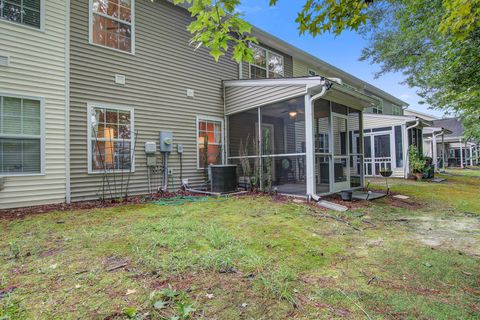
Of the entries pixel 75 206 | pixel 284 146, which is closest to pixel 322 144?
pixel 284 146

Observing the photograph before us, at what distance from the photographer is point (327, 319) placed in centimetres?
159

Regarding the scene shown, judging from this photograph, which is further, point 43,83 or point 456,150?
point 456,150

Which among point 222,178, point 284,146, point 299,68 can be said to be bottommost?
point 222,178

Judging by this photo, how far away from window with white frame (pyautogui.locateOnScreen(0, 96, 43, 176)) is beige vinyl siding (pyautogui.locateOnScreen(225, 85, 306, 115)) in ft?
16.7

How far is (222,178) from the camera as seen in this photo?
691 centimetres

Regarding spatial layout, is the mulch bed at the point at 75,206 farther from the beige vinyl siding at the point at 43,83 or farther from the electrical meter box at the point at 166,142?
the electrical meter box at the point at 166,142

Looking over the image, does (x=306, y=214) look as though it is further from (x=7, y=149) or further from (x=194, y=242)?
(x=7, y=149)

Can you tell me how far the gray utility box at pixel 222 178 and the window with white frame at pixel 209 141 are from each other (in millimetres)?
909

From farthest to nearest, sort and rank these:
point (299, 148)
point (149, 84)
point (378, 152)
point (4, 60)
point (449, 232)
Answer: point (378, 152), point (149, 84), point (299, 148), point (4, 60), point (449, 232)

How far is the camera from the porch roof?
5840 mm

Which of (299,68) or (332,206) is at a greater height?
(299,68)

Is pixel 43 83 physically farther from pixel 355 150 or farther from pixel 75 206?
pixel 355 150

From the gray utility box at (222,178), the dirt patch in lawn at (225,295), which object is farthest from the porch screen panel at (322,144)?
the dirt patch in lawn at (225,295)

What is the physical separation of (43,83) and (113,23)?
7.83ft
